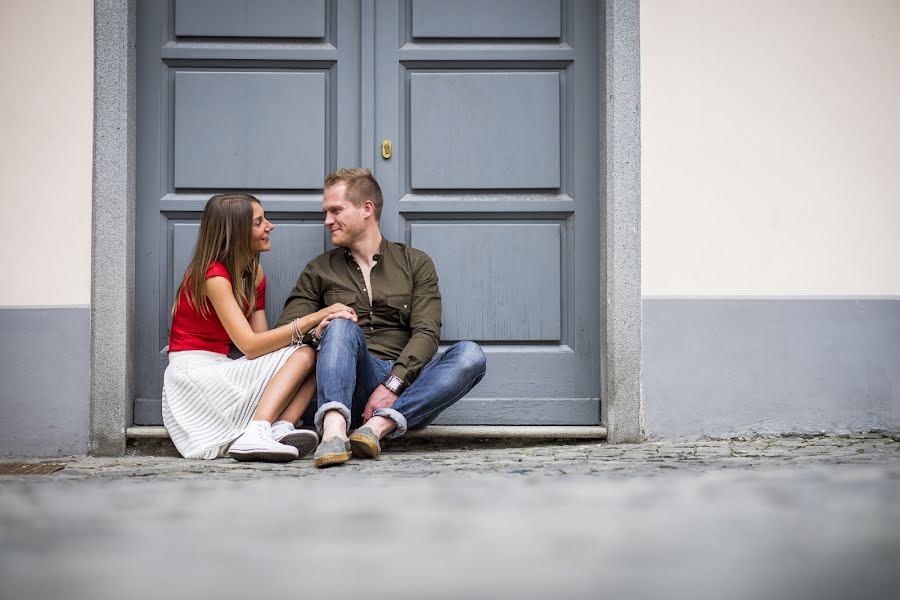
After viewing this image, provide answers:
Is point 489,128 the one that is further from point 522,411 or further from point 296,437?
point 296,437

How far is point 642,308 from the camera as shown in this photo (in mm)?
3842

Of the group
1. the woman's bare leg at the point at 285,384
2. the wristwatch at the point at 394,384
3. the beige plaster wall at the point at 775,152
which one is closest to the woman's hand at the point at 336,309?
the woman's bare leg at the point at 285,384

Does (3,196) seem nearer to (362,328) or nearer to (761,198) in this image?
(362,328)

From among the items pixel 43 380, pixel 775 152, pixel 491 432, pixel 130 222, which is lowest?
pixel 491 432

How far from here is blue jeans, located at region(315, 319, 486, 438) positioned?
327 centimetres

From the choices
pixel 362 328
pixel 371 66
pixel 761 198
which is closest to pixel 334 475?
pixel 362 328

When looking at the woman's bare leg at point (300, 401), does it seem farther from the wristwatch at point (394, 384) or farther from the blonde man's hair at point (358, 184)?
the blonde man's hair at point (358, 184)

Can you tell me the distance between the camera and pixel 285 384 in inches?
135

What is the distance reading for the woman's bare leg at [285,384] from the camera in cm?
339

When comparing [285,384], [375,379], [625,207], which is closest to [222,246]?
[285,384]

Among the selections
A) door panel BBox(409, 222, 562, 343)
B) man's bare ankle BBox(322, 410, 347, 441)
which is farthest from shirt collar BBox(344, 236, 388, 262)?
man's bare ankle BBox(322, 410, 347, 441)

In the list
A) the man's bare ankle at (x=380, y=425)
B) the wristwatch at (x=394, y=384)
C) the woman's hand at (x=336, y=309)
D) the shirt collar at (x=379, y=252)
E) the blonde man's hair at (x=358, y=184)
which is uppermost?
the blonde man's hair at (x=358, y=184)

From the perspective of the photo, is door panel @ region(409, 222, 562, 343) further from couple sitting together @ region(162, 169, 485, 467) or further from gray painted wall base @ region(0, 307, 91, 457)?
gray painted wall base @ region(0, 307, 91, 457)

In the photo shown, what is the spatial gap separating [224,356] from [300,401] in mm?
436
